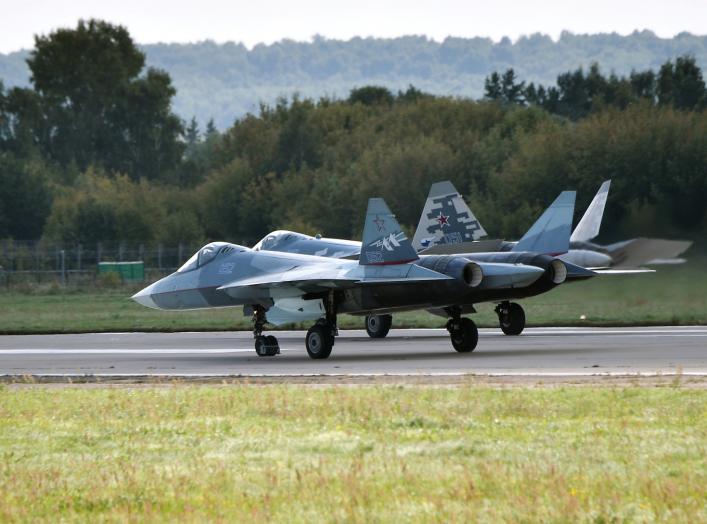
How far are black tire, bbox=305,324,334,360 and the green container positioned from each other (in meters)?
38.6

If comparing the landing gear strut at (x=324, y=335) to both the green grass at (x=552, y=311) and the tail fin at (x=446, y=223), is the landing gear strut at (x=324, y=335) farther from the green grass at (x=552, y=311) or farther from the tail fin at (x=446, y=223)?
→ the green grass at (x=552, y=311)

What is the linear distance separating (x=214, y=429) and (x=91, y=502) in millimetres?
3544

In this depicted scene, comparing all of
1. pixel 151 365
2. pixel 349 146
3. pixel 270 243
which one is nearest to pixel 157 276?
pixel 349 146

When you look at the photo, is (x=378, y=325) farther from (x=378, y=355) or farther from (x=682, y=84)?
(x=682, y=84)

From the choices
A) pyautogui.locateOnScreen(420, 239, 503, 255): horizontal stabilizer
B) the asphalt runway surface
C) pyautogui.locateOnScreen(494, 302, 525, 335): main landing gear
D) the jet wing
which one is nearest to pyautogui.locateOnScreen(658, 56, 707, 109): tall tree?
pyautogui.locateOnScreen(420, 239, 503, 255): horizontal stabilizer

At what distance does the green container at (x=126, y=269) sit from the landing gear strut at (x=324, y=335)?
126ft

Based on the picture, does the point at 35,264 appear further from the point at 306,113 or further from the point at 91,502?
the point at 91,502

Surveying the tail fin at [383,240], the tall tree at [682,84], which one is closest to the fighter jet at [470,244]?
the tail fin at [383,240]

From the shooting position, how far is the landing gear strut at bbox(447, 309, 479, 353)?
80.0 ft

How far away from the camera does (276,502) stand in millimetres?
9516

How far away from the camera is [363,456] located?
36.9 ft

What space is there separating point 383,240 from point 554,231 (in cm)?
479

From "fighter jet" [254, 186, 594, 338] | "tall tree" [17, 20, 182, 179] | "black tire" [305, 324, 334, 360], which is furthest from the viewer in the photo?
"tall tree" [17, 20, 182, 179]

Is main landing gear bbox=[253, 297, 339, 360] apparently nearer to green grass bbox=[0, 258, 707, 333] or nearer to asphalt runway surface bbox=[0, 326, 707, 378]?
asphalt runway surface bbox=[0, 326, 707, 378]
